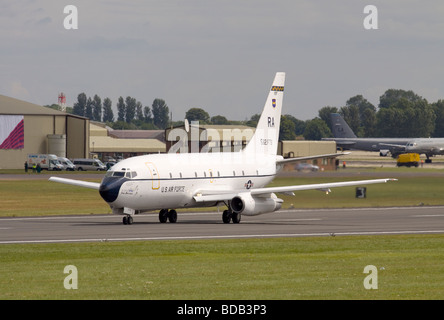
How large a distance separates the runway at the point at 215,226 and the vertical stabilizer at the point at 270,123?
403 cm

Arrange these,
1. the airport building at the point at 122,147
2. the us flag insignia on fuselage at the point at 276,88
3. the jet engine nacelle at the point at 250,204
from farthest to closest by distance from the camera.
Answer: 1. the airport building at the point at 122,147
2. the us flag insignia on fuselage at the point at 276,88
3. the jet engine nacelle at the point at 250,204

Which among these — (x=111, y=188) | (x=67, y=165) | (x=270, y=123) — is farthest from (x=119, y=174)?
(x=67, y=165)

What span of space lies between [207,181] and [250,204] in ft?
9.11

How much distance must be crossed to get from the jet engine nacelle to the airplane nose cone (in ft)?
20.4

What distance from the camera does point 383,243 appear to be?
32344 millimetres

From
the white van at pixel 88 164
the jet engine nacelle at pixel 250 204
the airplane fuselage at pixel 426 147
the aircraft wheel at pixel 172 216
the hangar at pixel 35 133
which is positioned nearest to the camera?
the jet engine nacelle at pixel 250 204

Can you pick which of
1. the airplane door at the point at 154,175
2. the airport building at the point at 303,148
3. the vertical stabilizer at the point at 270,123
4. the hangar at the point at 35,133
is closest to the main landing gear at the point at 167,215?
the airplane door at the point at 154,175

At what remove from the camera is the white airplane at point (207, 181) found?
41.6m

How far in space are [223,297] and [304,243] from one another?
46.4ft

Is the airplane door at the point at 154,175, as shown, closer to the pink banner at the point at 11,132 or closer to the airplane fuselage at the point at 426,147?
the pink banner at the point at 11,132

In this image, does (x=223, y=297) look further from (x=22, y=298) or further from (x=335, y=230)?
(x=335, y=230)

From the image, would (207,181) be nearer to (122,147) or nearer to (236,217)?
(236,217)
